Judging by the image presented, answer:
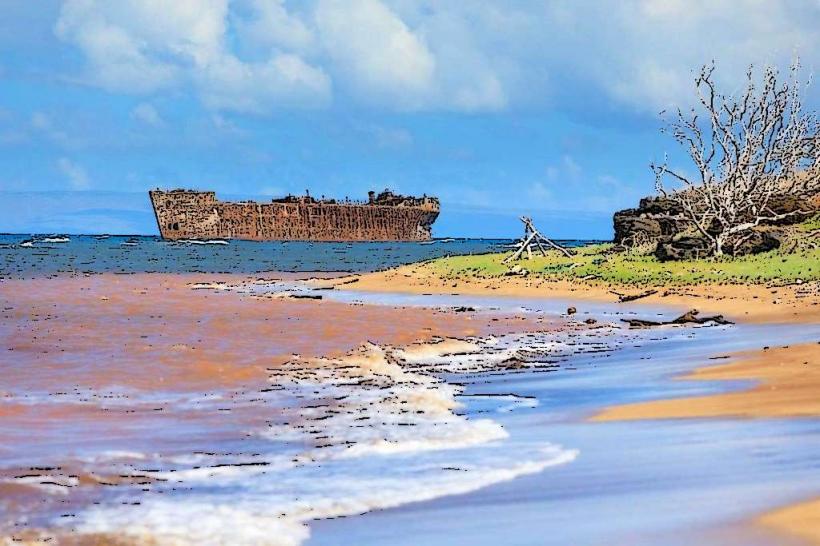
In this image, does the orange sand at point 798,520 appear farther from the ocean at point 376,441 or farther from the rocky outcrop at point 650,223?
the rocky outcrop at point 650,223

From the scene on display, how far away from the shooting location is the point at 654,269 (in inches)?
1053

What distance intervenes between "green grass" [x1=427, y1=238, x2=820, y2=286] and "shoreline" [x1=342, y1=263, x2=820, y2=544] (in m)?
0.60

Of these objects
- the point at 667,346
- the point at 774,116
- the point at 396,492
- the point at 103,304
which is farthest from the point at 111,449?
the point at 774,116

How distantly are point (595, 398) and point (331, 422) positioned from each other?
2348mm

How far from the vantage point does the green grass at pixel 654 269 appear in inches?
910

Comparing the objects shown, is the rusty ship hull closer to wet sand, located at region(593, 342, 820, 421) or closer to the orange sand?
wet sand, located at region(593, 342, 820, 421)

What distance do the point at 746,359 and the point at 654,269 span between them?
15.9 m

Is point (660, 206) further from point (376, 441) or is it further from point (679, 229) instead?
point (376, 441)

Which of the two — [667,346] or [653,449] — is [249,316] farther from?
[653,449]

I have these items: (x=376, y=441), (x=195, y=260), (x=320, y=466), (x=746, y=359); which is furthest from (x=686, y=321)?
(x=195, y=260)

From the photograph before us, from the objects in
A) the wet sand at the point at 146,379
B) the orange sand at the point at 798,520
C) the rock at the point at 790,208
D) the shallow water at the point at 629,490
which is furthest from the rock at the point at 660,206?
the orange sand at the point at 798,520

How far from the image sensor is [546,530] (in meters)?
4.81

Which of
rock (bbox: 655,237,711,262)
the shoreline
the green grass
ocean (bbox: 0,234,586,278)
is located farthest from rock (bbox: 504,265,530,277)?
ocean (bbox: 0,234,586,278)

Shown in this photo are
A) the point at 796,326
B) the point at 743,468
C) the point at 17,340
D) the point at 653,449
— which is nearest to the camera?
the point at 743,468
